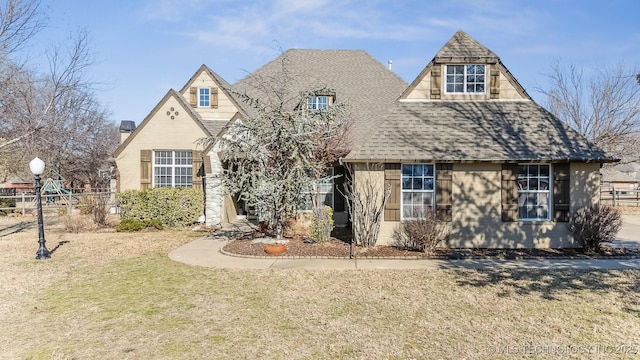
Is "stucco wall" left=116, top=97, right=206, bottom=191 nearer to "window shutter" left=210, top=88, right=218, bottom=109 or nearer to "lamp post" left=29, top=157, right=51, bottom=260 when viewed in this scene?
"window shutter" left=210, top=88, right=218, bottom=109

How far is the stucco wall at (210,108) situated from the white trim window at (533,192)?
43.1 feet

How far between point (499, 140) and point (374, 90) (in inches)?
387

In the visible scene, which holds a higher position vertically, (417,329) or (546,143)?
(546,143)

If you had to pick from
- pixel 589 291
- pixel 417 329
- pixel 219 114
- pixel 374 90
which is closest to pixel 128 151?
pixel 219 114

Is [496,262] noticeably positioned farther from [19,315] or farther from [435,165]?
[19,315]

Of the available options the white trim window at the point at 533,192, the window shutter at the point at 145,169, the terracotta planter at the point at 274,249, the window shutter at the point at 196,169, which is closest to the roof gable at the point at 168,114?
the window shutter at the point at 145,169

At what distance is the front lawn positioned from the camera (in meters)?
4.82

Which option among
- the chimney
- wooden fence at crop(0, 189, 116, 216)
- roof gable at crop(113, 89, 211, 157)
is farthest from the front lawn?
the chimney

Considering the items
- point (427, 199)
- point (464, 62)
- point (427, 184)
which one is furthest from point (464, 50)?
point (427, 199)

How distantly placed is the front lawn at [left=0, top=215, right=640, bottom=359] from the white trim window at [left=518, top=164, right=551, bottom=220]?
3.27 meters

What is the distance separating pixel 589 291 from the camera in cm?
701

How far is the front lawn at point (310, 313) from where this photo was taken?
4.82m

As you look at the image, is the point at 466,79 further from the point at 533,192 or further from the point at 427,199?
the point at 427,199

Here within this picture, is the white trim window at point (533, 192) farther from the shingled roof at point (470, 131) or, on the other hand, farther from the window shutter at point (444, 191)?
the window shutter at point (444, 191)
